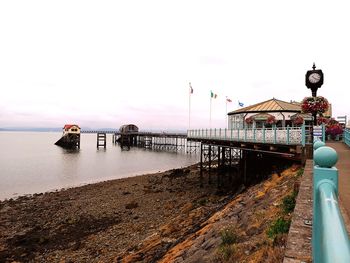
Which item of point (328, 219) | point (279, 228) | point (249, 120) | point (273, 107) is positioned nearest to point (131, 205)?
point (249, 120)

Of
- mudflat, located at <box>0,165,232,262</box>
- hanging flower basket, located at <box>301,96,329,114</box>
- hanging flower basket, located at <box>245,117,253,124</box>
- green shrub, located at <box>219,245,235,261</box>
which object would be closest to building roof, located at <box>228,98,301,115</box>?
hanging flower basket, located at <box>245,117,253,124</box>

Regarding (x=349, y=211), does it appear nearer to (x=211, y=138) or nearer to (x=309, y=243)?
(x=309, y=243)

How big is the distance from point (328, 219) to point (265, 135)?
49.9 feet

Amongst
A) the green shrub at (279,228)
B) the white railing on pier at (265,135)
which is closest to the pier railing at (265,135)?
the white railing on pier at (265,135)

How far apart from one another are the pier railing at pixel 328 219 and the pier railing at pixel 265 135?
11.8 metres

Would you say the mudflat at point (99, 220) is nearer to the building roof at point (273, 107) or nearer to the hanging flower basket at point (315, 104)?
the hanging flower basket at point (315, 104)

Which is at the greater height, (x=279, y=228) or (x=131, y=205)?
(x=279, y=228)

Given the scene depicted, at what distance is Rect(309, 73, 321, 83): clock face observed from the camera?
1188cm

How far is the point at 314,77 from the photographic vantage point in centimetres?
1195

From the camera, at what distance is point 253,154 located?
23594 millimetres

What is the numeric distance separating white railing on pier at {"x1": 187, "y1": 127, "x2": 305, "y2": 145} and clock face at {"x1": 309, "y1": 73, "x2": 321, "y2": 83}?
2.20 meters

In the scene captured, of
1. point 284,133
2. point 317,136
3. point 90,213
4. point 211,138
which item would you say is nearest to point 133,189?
point 90,213

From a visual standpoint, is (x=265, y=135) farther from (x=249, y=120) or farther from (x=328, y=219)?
(x=328, y=219)

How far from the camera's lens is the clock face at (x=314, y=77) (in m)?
11.9
